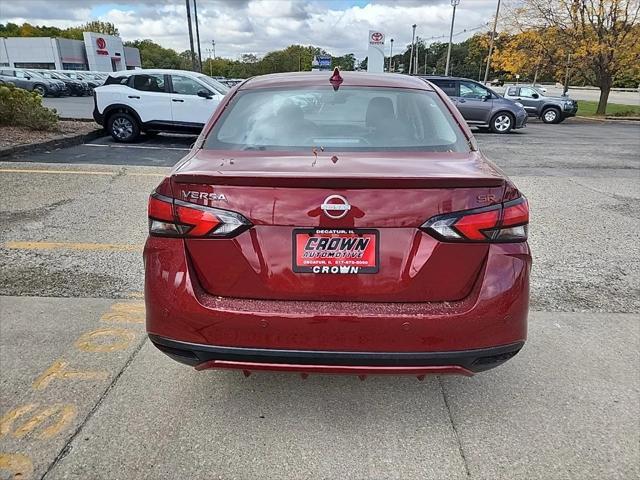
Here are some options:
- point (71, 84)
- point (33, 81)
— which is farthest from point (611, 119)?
point (33, 81)

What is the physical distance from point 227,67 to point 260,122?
106823mm

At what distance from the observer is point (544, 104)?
22.7 m

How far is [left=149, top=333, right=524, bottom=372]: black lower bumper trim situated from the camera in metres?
2.04

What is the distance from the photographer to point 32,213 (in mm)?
5754

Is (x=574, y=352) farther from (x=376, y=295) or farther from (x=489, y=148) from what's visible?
(x=489, y=148)

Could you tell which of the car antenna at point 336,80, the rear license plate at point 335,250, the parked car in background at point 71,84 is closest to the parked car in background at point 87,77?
the parked car in background at point 71,84

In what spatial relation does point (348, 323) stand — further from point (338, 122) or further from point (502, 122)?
point (502, 122)

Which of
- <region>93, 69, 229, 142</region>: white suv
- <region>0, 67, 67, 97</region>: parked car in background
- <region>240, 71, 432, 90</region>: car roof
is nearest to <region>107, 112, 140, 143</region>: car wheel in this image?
<region>93, 69, 229, 142</region>: white suv

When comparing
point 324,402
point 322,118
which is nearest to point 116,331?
point 324,402

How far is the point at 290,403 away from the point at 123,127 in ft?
36.9

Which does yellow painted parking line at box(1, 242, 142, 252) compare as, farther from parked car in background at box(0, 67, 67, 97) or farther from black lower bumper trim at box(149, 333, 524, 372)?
parked car in background at box(0, 67, 67, 97)

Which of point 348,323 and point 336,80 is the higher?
point 336,80

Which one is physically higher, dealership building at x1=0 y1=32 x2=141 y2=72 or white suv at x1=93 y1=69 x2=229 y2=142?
dealership building at x1=0 y1=32 x2=141 y2=72

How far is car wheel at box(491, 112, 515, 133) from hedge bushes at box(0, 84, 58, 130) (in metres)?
13.6
